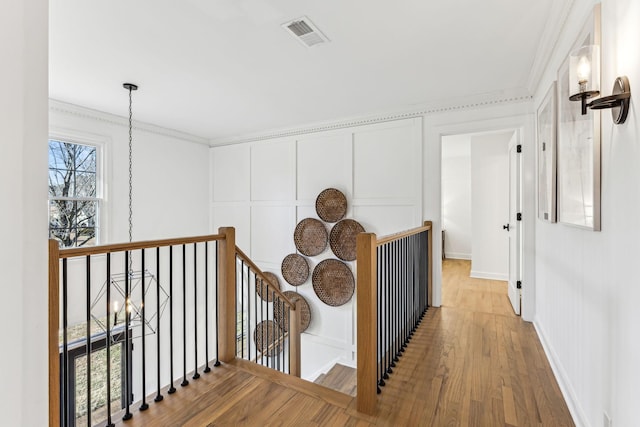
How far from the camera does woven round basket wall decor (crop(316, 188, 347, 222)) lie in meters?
4.24

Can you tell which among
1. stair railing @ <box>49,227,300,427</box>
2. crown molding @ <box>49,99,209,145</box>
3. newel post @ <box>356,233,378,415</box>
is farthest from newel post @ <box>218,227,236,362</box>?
crown molding @ <box>49,99,209,145</box>

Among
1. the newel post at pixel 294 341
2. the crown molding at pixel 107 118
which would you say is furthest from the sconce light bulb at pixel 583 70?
the crown molding at pixel 107 118

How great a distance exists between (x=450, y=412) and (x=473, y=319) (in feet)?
5.52

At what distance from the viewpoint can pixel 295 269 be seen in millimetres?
4586

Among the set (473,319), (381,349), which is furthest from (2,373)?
(473,319)

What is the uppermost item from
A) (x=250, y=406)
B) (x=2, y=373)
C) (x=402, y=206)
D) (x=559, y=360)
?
(x=402, y=206)

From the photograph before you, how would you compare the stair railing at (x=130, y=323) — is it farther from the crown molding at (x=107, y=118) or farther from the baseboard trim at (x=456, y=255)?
the baseboard trim at (x=456, y=255)

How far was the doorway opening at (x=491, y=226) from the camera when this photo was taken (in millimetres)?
3705

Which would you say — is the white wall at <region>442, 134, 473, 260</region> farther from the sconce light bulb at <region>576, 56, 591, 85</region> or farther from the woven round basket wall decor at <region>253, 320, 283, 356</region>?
the sconce light bulb at <region>576, 56, 591, 85</region>

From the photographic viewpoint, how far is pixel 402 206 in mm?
3887

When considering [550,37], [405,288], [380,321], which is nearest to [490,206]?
[405,288]

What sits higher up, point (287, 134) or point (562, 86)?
point (287, 134)

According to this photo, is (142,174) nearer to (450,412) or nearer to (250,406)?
(250,406)

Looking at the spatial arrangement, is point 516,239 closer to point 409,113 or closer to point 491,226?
point 491,226
